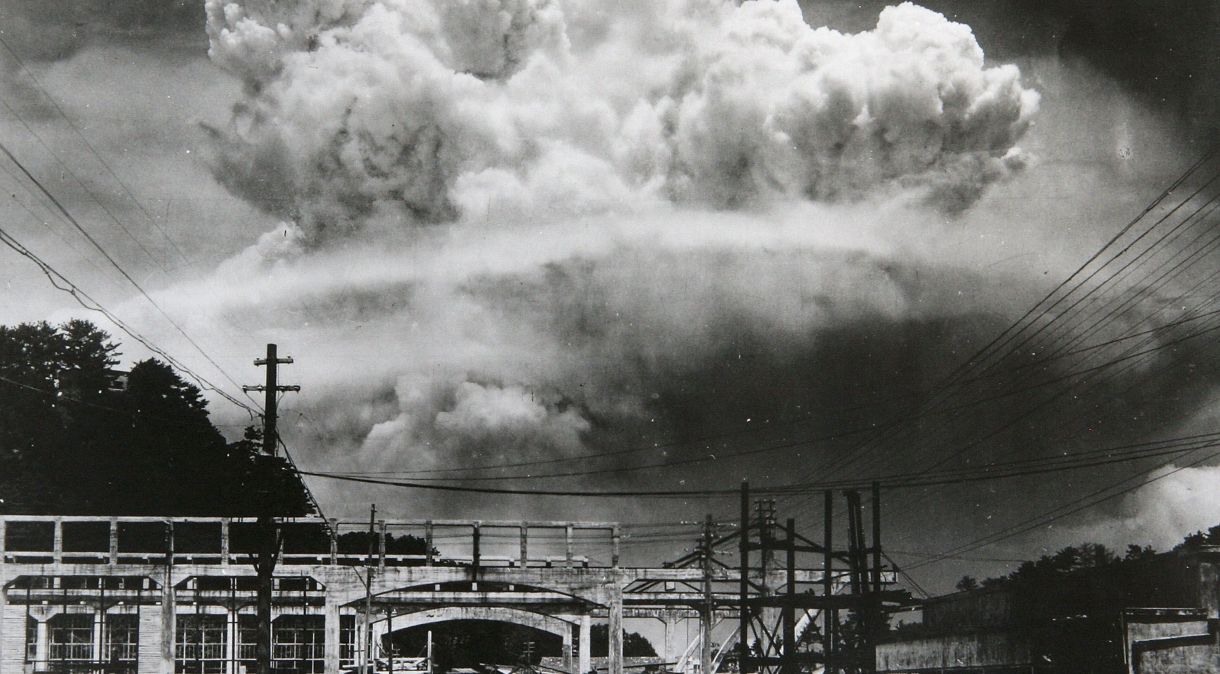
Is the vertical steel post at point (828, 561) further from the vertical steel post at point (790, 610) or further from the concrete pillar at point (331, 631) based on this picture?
the concrete pillar at point (331, 631)

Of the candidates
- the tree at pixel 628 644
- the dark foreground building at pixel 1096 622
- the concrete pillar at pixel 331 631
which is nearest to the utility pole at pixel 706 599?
the dark foreground building at pixel 1096 622

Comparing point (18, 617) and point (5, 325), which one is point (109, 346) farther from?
point (18, 617)

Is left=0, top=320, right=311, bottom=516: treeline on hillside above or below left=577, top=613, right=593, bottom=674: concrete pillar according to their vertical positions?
above

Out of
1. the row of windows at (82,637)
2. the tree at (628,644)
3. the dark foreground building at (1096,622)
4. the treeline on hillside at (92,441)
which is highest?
the treeline on hillside at (92,441)

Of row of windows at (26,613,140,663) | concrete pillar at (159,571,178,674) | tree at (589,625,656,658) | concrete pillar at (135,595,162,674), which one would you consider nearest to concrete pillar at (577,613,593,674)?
concrete pillar at (159,571,178,674)

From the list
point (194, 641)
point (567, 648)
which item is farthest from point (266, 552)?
point (567, 648)

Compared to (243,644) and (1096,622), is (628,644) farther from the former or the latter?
(1096,622)

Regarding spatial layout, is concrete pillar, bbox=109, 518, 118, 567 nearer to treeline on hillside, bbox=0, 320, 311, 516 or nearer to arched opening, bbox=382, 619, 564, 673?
treeline on hillside, bbox=0, 320, 311, 516
